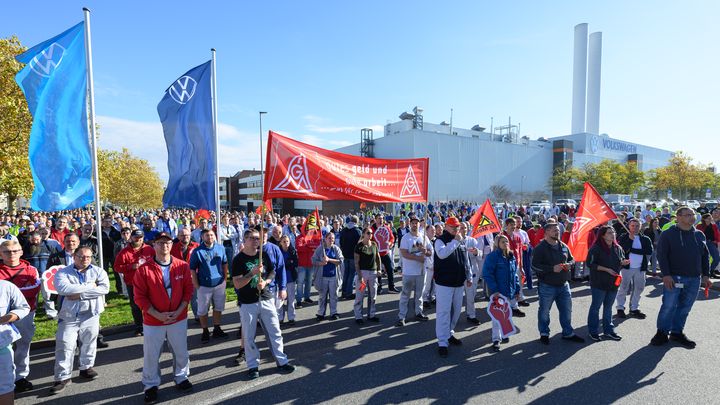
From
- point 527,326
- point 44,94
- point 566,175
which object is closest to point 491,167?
point 566,175

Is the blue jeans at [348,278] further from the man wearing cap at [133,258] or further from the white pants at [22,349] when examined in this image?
the white pants at [22,349]

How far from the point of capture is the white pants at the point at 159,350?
442 cm

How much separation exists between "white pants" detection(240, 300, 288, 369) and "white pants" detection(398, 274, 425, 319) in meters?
2.70

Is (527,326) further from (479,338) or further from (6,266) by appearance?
(6,266)

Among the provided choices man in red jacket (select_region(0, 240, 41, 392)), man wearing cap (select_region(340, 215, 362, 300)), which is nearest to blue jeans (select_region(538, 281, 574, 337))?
man wearing cap (select_region(340, 215, 362, 300))

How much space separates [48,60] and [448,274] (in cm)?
741

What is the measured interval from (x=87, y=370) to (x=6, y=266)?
170 cm

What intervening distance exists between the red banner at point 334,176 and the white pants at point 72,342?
292 cm

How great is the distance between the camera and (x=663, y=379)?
15.7ft

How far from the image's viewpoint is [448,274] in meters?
5.81

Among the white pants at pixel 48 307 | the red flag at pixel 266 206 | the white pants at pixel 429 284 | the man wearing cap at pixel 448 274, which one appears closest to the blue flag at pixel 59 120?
the white pants at pixel 48 307

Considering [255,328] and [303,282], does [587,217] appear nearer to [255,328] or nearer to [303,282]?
[303,282]

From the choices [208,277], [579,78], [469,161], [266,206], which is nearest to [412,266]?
[266,206]

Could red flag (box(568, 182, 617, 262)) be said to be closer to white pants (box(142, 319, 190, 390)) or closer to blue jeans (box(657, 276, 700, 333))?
blue jeans (box(657, 276, 700, 333))
